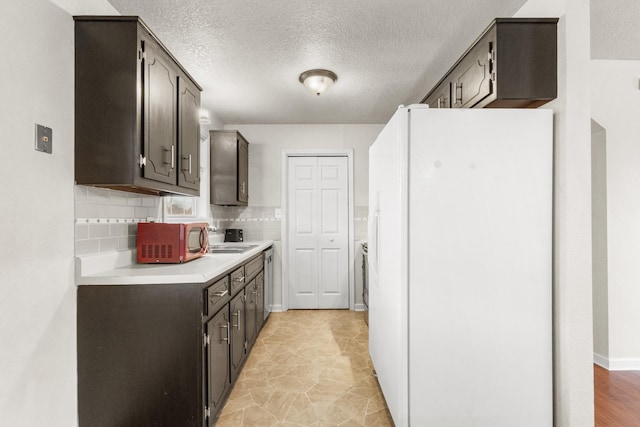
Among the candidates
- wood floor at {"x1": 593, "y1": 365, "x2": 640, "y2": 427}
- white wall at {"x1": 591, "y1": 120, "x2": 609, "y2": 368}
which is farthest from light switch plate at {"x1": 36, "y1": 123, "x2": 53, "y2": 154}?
white wall at {"x1": 591, "y1": 120, "x2": 609, "y2": 368}

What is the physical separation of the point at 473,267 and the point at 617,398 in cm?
173

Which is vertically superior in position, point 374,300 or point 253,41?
point 253,41

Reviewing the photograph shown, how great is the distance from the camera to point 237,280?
7.36 ft

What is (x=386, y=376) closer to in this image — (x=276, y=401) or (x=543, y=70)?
(x=276, y=401)

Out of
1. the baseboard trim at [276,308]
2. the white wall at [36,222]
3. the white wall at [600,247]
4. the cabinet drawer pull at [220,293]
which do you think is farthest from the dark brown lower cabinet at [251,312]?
the white wall at [600,247]

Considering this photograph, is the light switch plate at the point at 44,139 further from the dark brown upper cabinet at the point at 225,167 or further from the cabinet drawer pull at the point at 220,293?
the dark brown upper cabinet at the point at 225,167

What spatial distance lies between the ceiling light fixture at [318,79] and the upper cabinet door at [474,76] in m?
0.99

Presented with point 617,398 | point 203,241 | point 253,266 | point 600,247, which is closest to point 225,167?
point 253,266

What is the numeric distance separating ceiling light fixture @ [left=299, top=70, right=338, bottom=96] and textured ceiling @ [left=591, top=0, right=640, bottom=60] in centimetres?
175

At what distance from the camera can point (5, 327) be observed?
3.84 ft

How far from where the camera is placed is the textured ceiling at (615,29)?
1.88 m

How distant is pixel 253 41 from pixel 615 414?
11.3 feet

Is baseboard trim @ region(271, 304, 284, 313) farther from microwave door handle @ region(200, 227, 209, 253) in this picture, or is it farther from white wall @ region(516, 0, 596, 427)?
white wall @ region(516, 0, 596, 427)

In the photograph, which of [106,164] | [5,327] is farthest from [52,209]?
[5,327]
